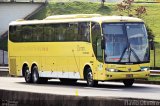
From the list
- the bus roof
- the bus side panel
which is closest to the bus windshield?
the bus roof

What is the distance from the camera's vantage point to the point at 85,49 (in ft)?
109

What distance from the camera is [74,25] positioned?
1358 inches

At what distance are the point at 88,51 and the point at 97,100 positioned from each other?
54.2ft

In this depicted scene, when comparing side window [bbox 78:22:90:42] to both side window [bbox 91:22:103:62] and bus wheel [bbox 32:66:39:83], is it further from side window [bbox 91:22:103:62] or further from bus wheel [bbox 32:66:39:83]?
bus wheel [bbox 32:66:39:83]

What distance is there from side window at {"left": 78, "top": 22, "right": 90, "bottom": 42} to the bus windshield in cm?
112

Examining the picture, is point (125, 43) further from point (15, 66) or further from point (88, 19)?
point (15, 66)

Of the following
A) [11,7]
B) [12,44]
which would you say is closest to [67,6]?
[11,7]

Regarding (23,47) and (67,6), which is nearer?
(23,47)

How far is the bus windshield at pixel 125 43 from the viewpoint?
105ft

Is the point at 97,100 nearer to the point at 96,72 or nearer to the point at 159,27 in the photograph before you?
the point at 96,72

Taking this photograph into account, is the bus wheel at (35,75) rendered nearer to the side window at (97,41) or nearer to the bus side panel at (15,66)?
the bus side panel at (15,66)

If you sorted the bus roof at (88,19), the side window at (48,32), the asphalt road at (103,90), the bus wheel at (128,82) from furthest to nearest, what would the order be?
the side window at (48,32)
the bus wheel at (128,82)
the bus roof at (88,19)
the asphalt road at (103,90)

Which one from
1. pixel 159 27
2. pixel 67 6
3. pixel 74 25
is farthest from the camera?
pixel 67 6

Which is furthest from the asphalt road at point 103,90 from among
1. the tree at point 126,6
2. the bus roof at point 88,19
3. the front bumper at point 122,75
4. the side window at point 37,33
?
the tree at point 126,6
